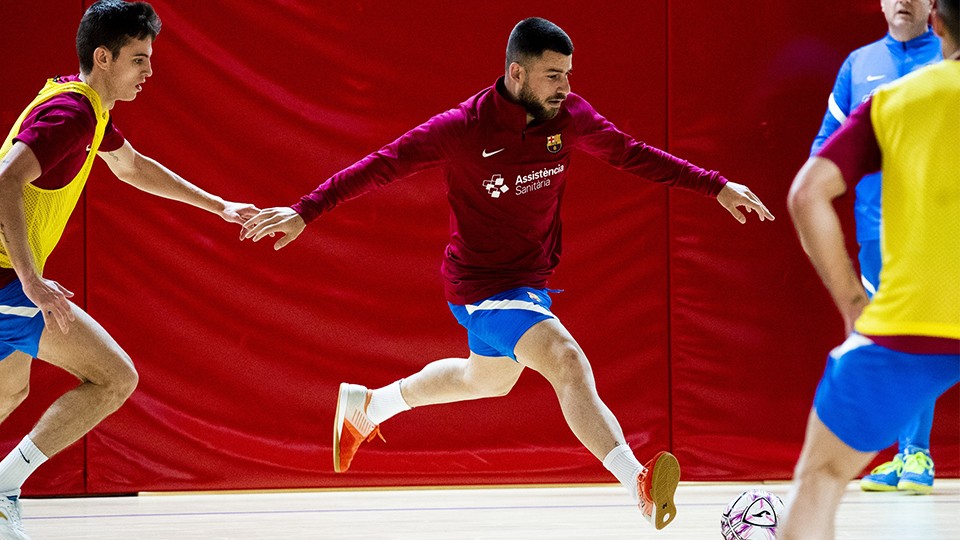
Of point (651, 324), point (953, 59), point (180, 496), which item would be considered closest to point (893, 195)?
point (953, 59)

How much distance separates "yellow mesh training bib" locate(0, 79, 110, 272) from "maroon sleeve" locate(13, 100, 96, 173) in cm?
10

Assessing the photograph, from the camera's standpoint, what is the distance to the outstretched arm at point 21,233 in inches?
158

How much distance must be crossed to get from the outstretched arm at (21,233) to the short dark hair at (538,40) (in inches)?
80.5

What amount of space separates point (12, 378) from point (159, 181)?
44.8 inches

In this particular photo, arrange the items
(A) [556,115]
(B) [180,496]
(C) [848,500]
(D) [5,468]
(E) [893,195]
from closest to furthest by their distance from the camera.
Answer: (E) [893,195] → (D) [5,468] → (A) [556,115] → (C) [848,500] → (B) [180,496]

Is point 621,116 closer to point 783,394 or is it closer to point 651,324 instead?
point 651,324

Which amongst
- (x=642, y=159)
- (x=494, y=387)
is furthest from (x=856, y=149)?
(x=494, y=387)

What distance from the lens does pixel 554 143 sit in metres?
4.95

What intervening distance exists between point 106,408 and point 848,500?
396 cm

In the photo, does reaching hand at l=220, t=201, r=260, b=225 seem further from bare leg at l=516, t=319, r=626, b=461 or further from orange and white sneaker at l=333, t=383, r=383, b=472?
bare leg at l=516, t=319, r=626, b=461

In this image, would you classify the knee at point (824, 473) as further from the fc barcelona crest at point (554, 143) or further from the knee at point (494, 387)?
the knee at point (494, 387)

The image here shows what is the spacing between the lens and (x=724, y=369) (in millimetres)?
7137

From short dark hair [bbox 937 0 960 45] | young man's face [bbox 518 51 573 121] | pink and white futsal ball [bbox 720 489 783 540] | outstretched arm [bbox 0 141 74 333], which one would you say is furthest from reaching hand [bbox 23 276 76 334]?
short dark hair [bbox 937 0 960 45]

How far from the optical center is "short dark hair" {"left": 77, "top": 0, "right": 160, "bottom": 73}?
4.54 m
